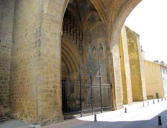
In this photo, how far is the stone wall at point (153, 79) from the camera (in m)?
20.4

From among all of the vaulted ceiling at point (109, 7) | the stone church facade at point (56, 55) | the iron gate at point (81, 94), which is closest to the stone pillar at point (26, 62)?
the stone church facade at point (56, 55)

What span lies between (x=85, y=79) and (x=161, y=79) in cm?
1442

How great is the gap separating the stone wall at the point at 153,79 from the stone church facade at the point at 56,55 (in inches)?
361

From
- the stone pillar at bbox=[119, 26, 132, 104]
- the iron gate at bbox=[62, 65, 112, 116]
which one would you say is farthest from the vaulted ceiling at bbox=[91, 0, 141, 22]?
the iron gate at bbox=[62, 65, 112, 116]

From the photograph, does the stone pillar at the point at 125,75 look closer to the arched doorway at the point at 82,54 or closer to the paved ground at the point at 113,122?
the arched doorway at the point at 82,54

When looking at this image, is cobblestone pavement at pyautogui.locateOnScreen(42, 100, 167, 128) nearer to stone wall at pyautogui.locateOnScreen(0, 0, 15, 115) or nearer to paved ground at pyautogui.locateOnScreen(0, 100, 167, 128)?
paved ground at pyautogui.locateOnScreen(0, 100, 167, 128)

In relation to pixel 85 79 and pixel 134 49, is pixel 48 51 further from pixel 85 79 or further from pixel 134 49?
pixel 134 49

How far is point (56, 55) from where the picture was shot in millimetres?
6156

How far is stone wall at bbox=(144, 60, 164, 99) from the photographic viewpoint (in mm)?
20369

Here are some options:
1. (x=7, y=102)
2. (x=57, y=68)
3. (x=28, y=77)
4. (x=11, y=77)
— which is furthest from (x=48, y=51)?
(x=7, y=102)

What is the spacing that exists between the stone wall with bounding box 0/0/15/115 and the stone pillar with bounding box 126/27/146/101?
12.1 metres

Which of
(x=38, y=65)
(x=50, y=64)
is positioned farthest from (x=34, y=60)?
(x=50, y=64)

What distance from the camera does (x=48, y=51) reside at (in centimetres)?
588

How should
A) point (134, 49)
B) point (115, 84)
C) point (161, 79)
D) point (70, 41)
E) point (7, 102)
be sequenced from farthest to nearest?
point (161, 79)
point (134, 49)
point (70, 41)
point (115, 84)
point (7, 102)
